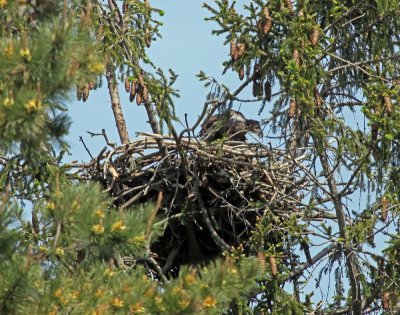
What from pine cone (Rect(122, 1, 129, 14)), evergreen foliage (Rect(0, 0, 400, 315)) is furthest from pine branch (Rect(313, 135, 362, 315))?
pine cone (Rect(122, 1, 129, 14))

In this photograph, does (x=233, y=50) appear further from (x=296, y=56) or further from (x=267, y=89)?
(x=296, y=56)

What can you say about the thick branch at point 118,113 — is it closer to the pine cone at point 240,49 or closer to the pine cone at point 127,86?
the pine cone at point 127,86

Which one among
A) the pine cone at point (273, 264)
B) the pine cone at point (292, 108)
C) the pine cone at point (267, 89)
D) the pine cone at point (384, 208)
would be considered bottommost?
the pine cone at point (273, 264)

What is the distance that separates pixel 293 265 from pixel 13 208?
4.70m

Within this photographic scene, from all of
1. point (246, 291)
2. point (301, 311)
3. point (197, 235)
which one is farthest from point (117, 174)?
point (246, 291)

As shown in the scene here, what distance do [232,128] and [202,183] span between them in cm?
104

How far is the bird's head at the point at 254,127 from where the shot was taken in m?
15.9

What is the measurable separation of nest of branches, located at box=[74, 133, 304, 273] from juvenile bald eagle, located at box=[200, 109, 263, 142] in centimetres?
21

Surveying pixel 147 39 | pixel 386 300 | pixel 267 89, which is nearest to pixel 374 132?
pixel 267 89

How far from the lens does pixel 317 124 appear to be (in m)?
13.7

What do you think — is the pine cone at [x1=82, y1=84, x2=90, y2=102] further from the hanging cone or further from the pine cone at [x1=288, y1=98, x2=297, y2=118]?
Result: the pine cone at [x1=288, y1=98, x2=297, y2=118]

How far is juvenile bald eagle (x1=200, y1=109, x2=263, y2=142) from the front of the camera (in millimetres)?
15453

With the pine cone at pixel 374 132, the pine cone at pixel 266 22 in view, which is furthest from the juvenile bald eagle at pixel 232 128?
the pine cone at pixel 374 132

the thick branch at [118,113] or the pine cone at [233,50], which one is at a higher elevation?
the thick branch at [118,113]
